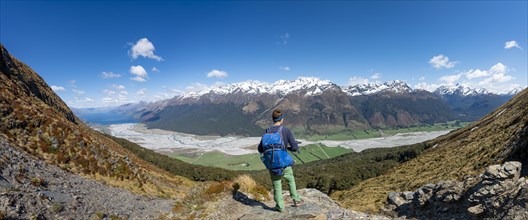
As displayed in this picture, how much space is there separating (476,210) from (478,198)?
2.89ft

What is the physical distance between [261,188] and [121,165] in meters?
25.5

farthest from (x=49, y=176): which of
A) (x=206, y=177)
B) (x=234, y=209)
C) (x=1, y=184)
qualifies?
(x=206, y=177)

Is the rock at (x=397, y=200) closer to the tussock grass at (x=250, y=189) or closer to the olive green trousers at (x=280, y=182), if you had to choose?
the tussock grass at (x=250, y=189)

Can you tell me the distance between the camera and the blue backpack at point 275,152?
11469 millimetres

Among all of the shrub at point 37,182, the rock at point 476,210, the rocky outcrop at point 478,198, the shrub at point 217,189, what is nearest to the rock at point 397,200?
the rocky outcrop at point 478,198

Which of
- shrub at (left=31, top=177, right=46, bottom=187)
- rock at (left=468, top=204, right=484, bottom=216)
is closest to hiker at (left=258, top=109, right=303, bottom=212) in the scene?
rock at (left=468, top=204, right=484, bottom=216)

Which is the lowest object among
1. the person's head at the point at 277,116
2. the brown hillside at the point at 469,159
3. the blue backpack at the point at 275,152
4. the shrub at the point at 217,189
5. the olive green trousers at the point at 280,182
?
the brown hillside at the point at 469,159

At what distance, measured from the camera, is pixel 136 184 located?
3444 centimetres

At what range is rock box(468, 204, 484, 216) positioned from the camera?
51.8 ft

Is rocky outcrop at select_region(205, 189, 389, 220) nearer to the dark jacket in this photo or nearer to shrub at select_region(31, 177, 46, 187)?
the dark jacket

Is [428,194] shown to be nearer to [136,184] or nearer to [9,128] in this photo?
[136,184]

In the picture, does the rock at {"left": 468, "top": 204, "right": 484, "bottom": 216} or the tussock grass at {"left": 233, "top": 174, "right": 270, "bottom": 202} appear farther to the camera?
the tussock grass at {"left": 233, "top": 174, "right": 270, "bottom": 202}

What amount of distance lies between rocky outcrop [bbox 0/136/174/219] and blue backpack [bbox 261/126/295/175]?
7.83 meters

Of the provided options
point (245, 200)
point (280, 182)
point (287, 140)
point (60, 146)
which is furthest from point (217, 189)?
point (60, 146)
